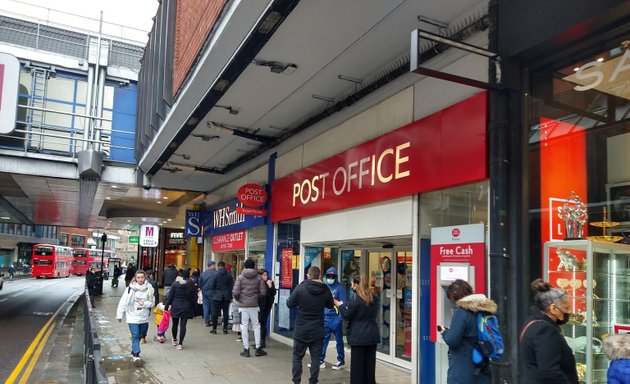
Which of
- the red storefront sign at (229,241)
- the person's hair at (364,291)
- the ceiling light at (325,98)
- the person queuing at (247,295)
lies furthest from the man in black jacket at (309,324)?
the red storefront sign at (229,241)

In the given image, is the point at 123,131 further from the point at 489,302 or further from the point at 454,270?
the point at 489,302

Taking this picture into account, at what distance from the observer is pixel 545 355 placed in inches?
144

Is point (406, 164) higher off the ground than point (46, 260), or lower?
higher

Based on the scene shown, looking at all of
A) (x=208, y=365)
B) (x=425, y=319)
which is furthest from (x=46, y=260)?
(x=425, y=319)

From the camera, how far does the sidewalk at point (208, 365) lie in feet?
26.1

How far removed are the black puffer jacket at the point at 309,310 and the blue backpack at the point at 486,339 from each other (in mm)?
2895

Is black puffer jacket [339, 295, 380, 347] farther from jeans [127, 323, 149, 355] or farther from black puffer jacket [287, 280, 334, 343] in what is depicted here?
jeans [127, 323, 149, 355]

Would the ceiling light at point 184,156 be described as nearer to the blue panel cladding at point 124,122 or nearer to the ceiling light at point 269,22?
the blue panel cladding at point 124,122

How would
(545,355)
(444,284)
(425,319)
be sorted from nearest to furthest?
(545,355)
(444,284)
(425,319)

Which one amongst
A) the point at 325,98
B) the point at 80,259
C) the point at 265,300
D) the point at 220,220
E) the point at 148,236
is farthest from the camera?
the point at 80,259

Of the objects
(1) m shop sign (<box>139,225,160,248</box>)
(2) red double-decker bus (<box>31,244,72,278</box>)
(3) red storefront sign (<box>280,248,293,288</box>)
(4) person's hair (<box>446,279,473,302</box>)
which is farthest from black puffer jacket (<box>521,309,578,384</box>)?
(2) red double-decker bus (<box>31,244,72,278</box>)

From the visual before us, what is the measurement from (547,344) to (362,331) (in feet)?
10.6

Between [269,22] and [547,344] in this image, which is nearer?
[547,344]

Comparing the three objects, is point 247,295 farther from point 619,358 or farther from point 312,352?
point 619,358
